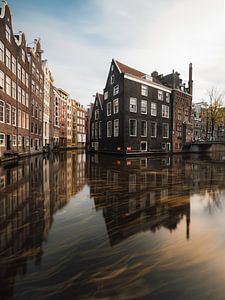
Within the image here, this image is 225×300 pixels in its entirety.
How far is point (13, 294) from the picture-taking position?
8.09ft

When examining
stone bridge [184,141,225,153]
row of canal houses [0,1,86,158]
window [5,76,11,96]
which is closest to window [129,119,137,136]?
stone bridge [184,141,225,153]

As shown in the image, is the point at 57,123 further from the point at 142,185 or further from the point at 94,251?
the point at 94,251

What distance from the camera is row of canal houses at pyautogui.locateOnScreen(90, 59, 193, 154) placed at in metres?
32.6

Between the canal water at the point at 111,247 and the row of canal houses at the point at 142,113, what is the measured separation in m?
25.9

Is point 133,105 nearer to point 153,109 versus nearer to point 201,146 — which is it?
point 153,109

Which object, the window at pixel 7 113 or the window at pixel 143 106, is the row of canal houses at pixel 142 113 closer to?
the window at pixel 143 106

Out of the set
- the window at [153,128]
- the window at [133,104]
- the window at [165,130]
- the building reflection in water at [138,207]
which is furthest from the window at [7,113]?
the window at [165,130]

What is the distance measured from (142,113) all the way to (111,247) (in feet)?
108

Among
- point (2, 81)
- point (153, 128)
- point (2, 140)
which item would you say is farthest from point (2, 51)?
point (153, 128)

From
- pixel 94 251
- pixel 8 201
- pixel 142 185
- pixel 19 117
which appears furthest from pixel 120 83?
pixel 94 251

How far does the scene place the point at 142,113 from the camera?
34.9 meters

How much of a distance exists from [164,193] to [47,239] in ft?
16.8

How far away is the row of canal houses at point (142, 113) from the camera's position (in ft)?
107

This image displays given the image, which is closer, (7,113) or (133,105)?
(7,113)
